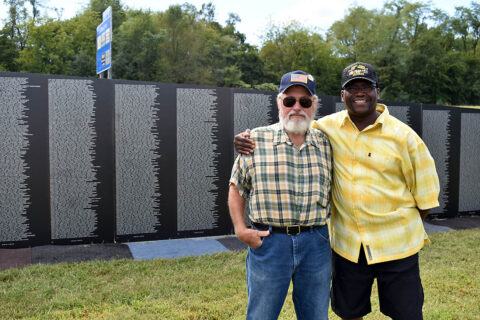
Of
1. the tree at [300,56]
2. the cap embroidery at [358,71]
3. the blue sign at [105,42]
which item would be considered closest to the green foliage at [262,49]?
the tree at [300,56]

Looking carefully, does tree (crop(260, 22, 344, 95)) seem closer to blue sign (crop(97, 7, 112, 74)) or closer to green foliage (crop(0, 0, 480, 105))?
green foliage (crop(0, 0, 480, 105))

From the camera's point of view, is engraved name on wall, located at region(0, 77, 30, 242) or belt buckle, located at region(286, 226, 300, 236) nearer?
belt buckle, located at region(286, 226, 300, 236)

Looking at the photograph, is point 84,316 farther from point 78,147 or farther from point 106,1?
point 106,1

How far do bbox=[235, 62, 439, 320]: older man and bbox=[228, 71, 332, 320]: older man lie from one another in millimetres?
161

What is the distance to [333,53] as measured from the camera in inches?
1826

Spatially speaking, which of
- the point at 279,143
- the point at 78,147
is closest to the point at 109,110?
the point at 78,147

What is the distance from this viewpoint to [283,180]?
6.75 feet

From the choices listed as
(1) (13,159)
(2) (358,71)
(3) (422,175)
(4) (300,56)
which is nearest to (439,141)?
(3) (422,175)

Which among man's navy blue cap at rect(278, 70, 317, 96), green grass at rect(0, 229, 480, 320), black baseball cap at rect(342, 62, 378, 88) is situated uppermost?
black baseball cap at rect(342, 62, 378, 88)

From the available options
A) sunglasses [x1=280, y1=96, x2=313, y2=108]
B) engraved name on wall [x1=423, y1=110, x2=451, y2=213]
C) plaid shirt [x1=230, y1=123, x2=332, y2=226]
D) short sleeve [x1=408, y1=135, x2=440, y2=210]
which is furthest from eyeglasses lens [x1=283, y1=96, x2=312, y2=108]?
engraved name on wall [x1=423, y1=110, x2=451, y2=213]

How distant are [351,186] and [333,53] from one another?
4683 centimetres

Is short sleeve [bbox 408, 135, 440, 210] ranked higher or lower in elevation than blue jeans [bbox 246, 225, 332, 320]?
higher

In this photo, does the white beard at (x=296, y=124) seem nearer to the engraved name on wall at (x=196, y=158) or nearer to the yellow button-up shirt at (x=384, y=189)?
the yellow button-up shirt at (x=384, y=189)

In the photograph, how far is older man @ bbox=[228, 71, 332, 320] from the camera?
2.04 meters
